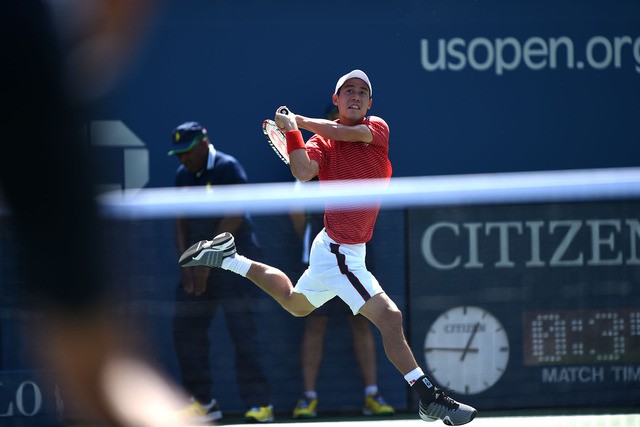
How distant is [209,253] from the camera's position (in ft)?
20.4

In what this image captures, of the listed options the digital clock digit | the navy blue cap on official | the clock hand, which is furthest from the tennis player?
the navy blue cap on official

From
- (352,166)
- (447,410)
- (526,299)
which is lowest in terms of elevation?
(447,410)

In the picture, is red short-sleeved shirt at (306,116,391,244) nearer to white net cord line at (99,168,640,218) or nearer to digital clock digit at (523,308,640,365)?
white net cord line at (99,168,640,218)

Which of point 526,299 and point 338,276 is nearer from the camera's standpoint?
point 338,276

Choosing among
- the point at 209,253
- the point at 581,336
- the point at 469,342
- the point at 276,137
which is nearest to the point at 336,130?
the point at 276,137

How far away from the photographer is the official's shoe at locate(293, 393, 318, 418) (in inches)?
264

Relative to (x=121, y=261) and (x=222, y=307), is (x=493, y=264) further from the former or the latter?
(x=121, y=261)

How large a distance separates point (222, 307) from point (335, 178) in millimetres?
1221

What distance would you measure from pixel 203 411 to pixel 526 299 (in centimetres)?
178

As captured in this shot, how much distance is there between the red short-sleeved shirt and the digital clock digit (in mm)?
1202

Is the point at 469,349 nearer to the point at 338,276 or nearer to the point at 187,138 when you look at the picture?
the point at 338,276

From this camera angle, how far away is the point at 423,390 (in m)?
5.73

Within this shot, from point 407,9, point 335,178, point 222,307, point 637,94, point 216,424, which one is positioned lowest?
point 216,424

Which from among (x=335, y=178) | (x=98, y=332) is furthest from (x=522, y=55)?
(x=98, y=332)
